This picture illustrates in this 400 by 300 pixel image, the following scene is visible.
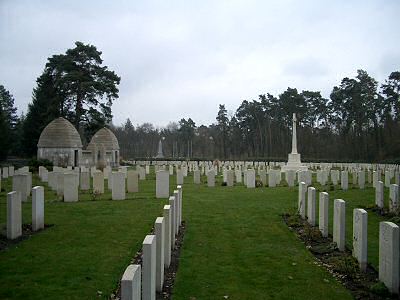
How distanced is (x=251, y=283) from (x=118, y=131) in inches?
3752

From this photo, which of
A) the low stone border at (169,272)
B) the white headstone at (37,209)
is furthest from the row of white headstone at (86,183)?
the low stone border at (169,272)

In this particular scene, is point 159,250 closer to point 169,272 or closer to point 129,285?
point 169,272

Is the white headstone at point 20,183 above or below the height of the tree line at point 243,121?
below

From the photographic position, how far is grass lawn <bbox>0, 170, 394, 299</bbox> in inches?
235

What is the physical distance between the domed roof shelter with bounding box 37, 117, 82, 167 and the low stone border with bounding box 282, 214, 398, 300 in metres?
34.6

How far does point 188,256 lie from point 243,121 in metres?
74.0

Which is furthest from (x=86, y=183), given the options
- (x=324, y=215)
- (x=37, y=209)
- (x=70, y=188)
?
(x=324, y=215)

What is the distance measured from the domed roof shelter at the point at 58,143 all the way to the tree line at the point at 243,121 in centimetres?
676

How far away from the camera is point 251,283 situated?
639 cm

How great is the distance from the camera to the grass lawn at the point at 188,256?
597 centimetres

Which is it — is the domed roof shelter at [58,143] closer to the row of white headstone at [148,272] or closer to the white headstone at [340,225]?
the row of white headstone at [148,272]

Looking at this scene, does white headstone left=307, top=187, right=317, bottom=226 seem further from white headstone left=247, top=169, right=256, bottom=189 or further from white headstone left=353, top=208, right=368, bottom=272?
white headstone left=247, top=169, right=256, bottom=189

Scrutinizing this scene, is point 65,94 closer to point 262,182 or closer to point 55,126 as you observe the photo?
point 55,126

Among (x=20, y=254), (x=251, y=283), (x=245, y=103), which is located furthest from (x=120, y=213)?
(x=245, y=103)
